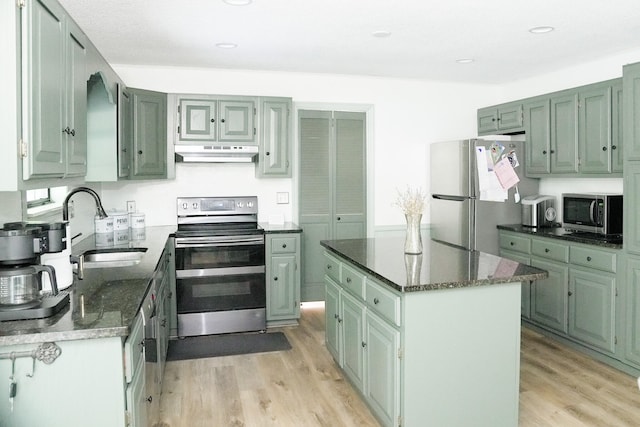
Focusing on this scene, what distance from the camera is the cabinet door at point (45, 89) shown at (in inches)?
67.2

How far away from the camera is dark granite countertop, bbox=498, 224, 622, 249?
12.0ft

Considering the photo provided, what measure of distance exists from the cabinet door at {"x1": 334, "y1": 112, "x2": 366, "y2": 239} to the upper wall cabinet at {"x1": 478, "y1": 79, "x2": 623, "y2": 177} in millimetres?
1613

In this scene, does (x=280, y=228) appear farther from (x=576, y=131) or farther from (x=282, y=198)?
(x=576, y=131)

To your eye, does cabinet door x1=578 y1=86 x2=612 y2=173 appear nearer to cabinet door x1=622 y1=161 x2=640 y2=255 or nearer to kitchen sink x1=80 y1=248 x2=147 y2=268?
cabinet door x1=622 y1=161 x2=640 y2=255

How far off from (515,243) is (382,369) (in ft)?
7.96

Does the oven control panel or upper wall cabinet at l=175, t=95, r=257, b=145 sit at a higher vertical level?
upper wall cabinet at l=175, t=95, r=257, b=145

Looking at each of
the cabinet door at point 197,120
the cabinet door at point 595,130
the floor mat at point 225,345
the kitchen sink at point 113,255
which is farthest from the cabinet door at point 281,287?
the cabinet door at point 595,130

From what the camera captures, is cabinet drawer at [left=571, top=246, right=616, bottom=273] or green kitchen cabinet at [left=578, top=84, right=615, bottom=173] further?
green kitchen cabinet at [left=578, top=84, right=615, bottom=173]

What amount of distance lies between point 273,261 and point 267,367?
110 cm

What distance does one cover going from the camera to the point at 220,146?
15.0ft

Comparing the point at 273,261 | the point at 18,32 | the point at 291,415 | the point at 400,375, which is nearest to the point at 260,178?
the point at 273,261

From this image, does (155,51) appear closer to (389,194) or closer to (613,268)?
(389,194)

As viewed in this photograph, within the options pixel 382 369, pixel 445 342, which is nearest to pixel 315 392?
pixel 382 369

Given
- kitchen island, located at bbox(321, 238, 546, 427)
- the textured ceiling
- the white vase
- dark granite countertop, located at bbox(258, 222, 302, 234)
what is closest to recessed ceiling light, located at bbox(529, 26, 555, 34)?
the textured ceiling
